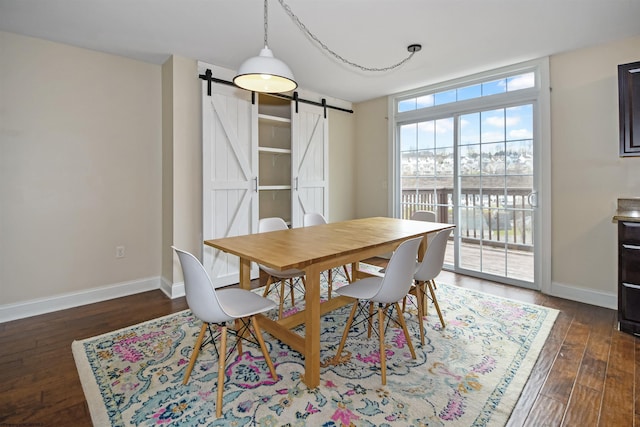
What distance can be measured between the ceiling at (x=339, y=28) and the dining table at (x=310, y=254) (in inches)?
70.2

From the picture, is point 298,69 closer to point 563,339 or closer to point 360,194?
point 360,194

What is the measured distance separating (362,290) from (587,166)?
2.85m

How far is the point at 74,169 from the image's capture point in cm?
317

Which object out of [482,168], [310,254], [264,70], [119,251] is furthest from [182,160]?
[482,168]

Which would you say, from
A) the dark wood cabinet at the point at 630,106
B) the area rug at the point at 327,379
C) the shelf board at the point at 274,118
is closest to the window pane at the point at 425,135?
the shelf board at the point at 274,118

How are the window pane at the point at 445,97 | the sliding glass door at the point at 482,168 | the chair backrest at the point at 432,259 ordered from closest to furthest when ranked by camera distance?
the chair backrest at the point at 432,259
the sliding glass door at the point at 482,168
the window pane at the point at 445,97

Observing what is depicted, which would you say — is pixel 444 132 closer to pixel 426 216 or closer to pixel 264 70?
pixel 426 216

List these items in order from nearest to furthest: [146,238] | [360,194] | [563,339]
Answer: [563,339]
[146,238]
[360,194]

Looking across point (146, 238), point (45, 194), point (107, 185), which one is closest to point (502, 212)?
point (146, 238)

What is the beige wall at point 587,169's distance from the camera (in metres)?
3.04

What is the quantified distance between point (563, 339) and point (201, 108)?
4048mm

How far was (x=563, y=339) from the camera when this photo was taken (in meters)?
2.46

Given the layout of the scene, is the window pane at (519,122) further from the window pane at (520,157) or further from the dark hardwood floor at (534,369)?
the dark hardwood floor at (534,369)

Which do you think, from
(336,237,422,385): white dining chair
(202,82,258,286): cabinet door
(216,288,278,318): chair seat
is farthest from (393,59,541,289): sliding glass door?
(216,288,278,318): chair seat
